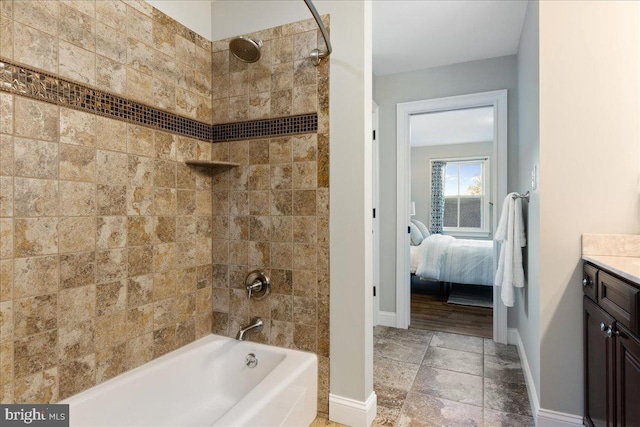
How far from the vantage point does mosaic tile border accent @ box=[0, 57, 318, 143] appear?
4.25 ft

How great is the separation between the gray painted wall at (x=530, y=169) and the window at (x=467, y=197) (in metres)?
4.34

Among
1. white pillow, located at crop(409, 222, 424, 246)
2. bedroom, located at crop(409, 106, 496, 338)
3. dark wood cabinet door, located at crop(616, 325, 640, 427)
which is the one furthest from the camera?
white pillow, located at crop(409, 222, 424, 246)

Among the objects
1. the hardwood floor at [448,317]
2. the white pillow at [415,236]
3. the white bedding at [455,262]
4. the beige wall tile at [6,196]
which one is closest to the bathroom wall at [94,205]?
the beige wall tile at [6,196]

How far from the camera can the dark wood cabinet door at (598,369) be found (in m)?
1.36

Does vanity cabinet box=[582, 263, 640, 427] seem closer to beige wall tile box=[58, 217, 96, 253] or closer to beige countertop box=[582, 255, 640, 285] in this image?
beige countertop box=[582, 255, 640, 285]

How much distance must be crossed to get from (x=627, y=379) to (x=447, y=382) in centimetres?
124

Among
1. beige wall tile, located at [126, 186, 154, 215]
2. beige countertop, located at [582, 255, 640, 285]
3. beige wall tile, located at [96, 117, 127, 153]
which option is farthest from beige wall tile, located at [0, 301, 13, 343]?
beige countertop, located at [582, 255, 640, 285]

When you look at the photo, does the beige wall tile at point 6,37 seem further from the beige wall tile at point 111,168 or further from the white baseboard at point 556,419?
the white baseboard at point 556,419

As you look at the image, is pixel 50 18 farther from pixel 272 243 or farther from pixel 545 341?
pixel 545 341

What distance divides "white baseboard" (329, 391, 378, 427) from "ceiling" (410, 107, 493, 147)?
3625 mm

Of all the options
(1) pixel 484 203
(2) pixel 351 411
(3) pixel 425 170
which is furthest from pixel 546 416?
(3) pixel 425 170

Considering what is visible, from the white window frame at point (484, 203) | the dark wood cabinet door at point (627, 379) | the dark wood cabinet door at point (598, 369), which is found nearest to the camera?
the dark wood cabinet door at point (627, 379)

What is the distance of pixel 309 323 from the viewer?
1.93 meters

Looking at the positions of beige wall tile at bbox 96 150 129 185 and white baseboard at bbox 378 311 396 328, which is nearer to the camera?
beige wall tile at bbox 96 150 129 185
